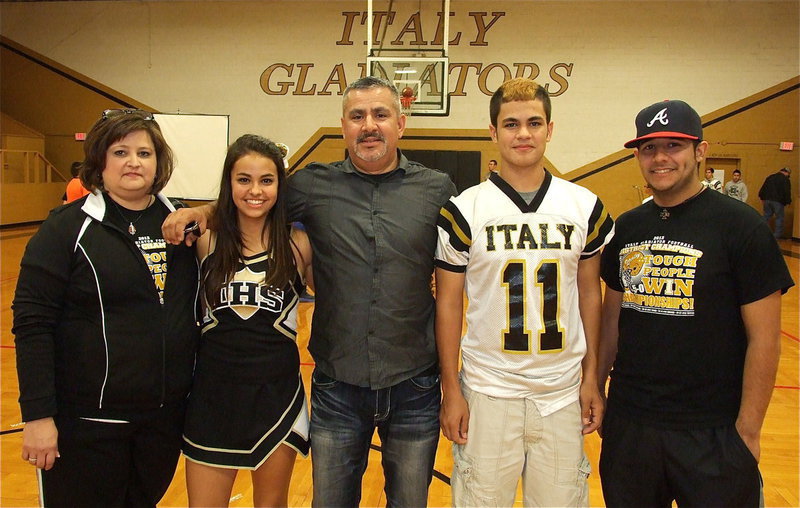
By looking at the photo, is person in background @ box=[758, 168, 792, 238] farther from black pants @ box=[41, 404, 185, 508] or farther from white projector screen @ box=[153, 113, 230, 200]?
black pants @ box=[41, 404, 185, 508]

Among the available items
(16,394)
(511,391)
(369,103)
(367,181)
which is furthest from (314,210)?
(16,394)

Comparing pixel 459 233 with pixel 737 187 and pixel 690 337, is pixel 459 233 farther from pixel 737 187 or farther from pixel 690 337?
pixel 737 187

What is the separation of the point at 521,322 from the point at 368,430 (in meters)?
0.72

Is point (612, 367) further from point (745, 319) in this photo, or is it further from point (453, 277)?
point (453, 277)

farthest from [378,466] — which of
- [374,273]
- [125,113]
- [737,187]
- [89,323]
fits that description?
[737,187]

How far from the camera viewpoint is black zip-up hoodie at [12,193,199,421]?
1.84 metres

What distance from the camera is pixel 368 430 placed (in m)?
2.13

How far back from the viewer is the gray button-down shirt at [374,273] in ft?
6.72

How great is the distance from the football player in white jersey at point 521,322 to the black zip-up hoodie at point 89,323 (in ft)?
3.39

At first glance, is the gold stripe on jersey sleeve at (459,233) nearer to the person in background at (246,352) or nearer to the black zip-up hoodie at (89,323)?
the person in background at (246,352)

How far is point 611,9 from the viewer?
13.5 metres

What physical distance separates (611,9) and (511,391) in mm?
14072

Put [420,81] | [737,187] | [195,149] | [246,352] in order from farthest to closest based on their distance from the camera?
[737,187] < [195,149] < [420,81] < [246,352]

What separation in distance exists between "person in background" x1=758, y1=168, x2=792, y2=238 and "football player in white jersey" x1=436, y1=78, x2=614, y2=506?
14138 mm
